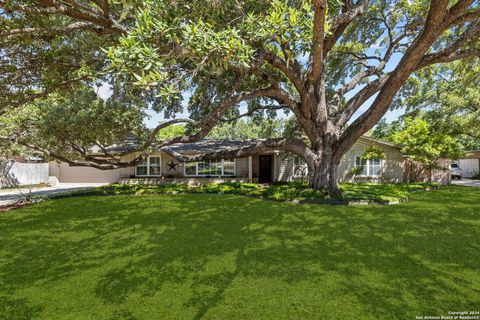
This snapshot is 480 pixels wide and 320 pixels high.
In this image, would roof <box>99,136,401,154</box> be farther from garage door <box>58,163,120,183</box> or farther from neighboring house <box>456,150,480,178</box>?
neighboring house <box>456,150,480,178</box>

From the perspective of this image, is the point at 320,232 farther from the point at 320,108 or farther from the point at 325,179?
the point at 320,108

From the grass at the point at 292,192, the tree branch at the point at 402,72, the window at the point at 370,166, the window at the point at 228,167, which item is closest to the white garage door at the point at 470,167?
the window at the point at 370,166

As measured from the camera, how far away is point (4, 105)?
28.9 ft

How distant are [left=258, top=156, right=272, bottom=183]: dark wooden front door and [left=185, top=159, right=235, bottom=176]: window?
8.55 ft

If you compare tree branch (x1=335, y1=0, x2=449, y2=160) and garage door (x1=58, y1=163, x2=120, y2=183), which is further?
garage door (x1=58, y1=163, x2=120, y2=183)

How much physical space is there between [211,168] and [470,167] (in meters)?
31.2

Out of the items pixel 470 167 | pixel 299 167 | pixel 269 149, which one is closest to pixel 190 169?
pixel 299 167

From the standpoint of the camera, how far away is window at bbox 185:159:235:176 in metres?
19.6

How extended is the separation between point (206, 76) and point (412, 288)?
10971 millimetres

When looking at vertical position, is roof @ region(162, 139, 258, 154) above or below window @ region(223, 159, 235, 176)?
above

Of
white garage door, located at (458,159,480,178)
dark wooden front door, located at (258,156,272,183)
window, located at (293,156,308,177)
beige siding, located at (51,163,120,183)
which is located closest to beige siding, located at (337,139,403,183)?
window, located at (293,156,308,177)

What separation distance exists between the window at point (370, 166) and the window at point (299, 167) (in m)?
3.92

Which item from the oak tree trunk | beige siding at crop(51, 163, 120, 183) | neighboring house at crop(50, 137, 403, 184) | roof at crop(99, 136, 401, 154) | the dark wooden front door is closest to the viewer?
the oak tree trunk

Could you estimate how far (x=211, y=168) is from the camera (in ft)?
64.7
